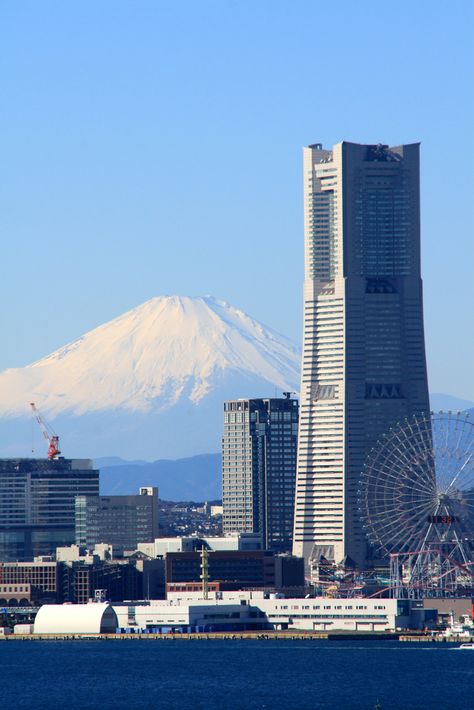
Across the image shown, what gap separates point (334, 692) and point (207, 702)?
12131 mm

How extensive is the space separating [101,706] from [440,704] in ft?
85.6

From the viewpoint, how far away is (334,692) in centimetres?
19688

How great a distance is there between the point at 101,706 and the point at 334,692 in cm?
2015

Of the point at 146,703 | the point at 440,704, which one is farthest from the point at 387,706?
the point at 146,703

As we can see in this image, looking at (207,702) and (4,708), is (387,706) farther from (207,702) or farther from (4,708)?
(4,708)

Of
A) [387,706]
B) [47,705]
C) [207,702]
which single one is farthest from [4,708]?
[387,706]

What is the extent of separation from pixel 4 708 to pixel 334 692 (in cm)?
2687

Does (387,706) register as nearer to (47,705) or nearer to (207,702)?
(207,702)

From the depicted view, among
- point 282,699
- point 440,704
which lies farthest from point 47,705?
point 440,704

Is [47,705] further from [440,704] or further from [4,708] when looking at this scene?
[440,704]

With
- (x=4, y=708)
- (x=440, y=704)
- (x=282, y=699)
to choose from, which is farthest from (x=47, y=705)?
(x=440, y=704)

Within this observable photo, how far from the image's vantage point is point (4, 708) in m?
190

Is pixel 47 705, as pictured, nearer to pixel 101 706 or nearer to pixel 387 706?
pixel 101 706

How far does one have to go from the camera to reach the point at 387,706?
185875 millimetres
